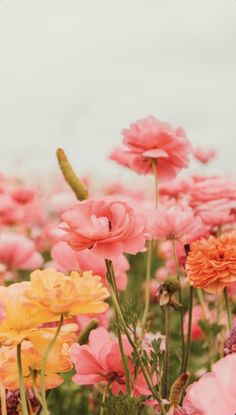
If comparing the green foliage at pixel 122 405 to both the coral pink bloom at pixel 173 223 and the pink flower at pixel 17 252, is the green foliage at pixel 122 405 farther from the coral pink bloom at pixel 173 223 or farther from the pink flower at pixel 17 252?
the pink flower at pixel 17 252

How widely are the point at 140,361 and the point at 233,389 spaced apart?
19 cm

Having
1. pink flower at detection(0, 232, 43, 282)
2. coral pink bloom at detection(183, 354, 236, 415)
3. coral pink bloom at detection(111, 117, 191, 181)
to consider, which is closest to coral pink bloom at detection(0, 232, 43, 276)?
pink flower at detection(0, 232, 43, 282)

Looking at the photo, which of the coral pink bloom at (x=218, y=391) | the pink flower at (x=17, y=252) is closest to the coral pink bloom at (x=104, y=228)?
the coral pink bloom at (x=218, y=391)

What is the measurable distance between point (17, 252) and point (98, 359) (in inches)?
26.9

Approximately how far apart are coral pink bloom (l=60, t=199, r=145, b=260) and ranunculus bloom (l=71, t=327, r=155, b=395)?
0.09 metres

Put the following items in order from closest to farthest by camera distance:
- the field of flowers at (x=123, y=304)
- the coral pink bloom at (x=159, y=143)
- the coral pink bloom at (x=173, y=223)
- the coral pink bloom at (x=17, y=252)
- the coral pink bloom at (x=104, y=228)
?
the field of flowers at (x=123, y=304)
the coral pink bloom at (x=104, y=228)
the coral pink bloom at (x=173, y=223)
the coral pink bloom at (x=159, y=143)
the coral pink bloom at (x=17, y=252)

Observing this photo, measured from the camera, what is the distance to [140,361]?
62 cm

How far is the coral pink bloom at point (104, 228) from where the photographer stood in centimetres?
64

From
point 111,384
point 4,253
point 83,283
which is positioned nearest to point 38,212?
point 4,253

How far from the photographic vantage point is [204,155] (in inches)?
71.7

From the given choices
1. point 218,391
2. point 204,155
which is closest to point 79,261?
point 218,391

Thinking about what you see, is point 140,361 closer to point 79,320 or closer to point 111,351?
point 111,351

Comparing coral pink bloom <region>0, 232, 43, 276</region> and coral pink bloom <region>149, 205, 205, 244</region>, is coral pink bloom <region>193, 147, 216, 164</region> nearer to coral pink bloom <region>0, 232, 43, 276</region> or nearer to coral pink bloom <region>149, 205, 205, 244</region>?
coral pink bloom <region>0, 232, 43, 276</region>

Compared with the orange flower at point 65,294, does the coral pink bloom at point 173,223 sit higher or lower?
higher
